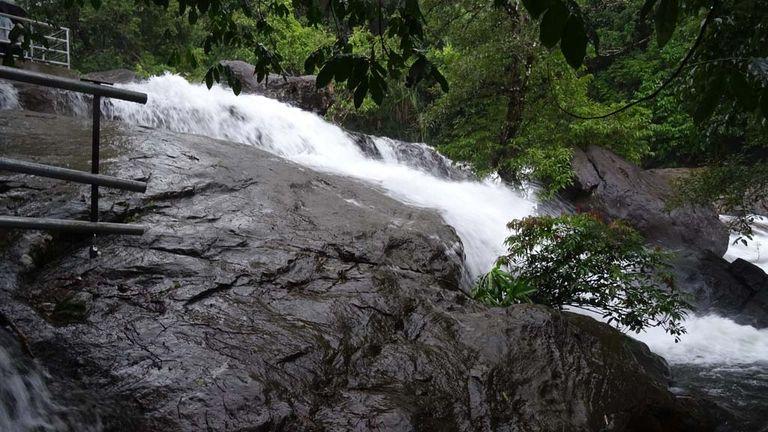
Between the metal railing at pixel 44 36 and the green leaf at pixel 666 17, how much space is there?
Result: 2852mm

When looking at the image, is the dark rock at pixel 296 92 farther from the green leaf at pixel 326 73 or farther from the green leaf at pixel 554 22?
the green leaf at pixel 554 22

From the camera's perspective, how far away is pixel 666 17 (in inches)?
A: 47.0

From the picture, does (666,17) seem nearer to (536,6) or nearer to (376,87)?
(536,6)

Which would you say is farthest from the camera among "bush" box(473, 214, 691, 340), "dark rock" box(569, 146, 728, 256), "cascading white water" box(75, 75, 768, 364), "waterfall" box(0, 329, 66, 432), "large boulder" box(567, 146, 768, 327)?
"dark rock" box(569, 146, 728, 256)

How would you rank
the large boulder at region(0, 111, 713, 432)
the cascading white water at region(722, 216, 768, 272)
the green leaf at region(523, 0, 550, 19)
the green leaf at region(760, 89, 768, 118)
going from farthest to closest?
the cascading white water at region(722, 216, 768, 272) → the large boulder at region(0, 111, 713, 432) → the green leaf at region(760, 89, 768, 118) → the green leaf at region(523, 0, 550, 19)

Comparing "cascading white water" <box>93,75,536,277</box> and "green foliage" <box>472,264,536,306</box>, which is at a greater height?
"cascading white water" <box>93,75,536,277</box>

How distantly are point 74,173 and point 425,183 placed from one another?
7564 millimetres

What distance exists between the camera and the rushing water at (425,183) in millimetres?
6184

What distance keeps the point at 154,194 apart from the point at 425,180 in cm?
697

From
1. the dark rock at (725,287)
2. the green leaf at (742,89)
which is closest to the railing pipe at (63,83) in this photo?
the green leaf at (742,89)

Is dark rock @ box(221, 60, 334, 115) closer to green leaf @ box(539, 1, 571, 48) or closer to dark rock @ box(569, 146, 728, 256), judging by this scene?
dark rock @ box(569, 146, 728, 256)

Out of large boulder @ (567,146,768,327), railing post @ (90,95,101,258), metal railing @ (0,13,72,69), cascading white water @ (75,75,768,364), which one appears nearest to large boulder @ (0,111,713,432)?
railing post @ (90,95,101,258)

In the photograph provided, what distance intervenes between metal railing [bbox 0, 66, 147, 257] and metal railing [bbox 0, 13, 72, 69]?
0.21m

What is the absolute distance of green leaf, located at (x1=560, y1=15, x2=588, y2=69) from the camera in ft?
3.82
